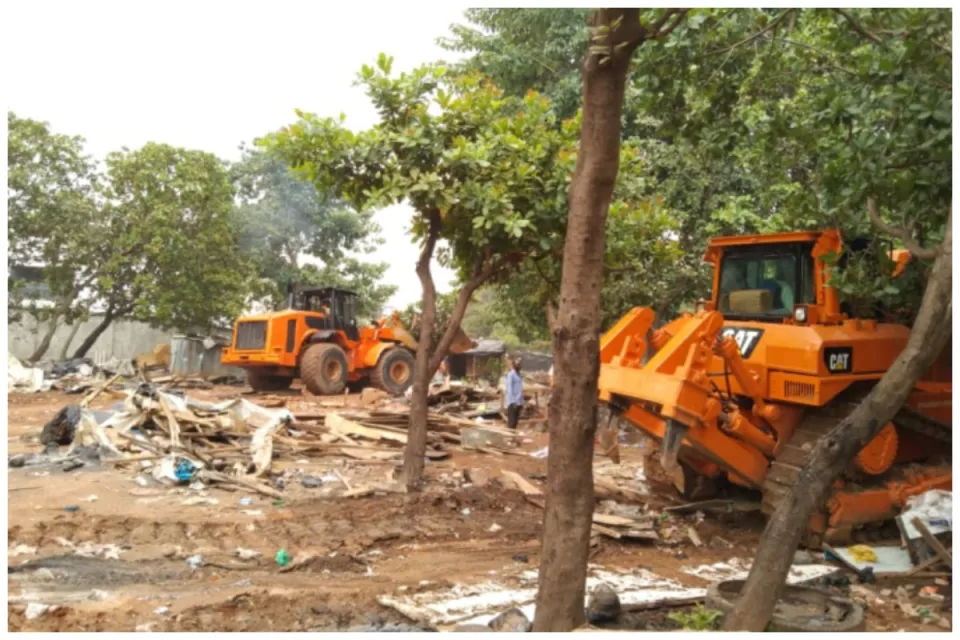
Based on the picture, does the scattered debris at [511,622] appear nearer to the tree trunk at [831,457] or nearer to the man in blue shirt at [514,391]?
the tree trunk at [831,457]

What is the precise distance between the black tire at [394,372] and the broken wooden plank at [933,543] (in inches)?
563

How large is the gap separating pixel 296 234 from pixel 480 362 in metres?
8.24

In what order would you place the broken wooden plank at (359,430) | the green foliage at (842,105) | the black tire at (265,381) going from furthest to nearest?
the black tire at (265,381)
the broken wooden plank at (359,430)
the green foliage at (842,105)

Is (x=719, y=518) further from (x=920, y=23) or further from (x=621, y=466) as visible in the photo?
(x=920, y=23)

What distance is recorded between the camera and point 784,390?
7156 mm

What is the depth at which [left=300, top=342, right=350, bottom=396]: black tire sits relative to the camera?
17.7 metres

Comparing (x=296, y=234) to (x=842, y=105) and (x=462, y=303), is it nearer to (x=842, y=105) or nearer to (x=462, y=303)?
(x=462, y=303)

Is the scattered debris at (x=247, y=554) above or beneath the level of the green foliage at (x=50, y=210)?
beneath

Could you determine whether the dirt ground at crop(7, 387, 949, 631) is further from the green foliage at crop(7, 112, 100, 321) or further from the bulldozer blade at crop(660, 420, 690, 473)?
the green foliage at crop(7, 112, 100, 321)

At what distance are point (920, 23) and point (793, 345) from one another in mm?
2974

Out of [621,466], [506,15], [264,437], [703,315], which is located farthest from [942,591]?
[506,15]

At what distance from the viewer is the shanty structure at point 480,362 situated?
26766 mm

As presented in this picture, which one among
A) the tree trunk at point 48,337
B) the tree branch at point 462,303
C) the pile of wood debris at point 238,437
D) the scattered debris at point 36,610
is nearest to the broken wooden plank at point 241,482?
the pile of wood debris at point 238,437

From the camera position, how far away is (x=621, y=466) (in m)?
10.9
